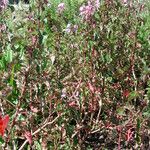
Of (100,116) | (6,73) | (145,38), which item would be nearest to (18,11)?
(145,38)

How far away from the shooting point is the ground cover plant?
2.65 metres

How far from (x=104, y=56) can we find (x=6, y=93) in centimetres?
92

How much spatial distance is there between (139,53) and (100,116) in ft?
2.10

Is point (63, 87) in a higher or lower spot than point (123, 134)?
higher

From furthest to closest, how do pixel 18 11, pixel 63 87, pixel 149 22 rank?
pixel 18 11 < pixel 149 22 < pixel 63 87

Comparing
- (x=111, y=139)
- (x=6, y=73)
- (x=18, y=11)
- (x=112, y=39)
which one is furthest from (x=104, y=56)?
(x=18, y=11)

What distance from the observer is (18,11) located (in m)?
5.08

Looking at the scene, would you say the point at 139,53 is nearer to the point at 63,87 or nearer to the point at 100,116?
the point at 100,116

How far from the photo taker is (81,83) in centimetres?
312

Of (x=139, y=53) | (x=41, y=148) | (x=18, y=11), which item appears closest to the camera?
(x=41, y=148)

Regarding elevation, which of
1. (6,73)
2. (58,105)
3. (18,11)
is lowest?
(58,105)

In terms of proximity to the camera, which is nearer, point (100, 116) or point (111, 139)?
point (111, 139)

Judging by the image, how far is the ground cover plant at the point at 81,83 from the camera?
265 centimetres

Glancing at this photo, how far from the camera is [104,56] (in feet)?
10.6
